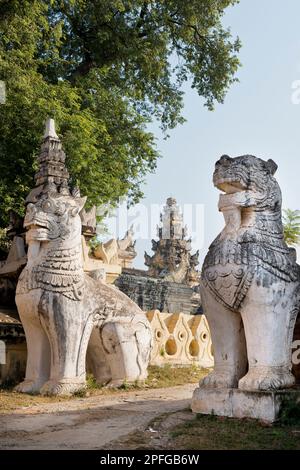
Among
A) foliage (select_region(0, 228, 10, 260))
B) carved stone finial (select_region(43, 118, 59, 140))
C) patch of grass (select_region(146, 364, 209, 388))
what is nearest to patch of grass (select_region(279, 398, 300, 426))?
patch of grass (select_region(146, 364, 209, 388))

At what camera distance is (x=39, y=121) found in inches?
559

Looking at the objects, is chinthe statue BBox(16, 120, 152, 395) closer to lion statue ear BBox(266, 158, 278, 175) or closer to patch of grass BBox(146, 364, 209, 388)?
patch of grass BBox(146, 364, 209, 388)

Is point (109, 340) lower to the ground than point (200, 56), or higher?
lower

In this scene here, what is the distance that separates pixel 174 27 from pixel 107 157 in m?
6.05

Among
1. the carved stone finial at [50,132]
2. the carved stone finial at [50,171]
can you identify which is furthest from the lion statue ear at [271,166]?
the carved stone finial at [50,132]

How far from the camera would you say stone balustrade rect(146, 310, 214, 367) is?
11266mm

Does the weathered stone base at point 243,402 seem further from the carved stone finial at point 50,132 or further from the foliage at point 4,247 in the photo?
the foliage at point 4,247

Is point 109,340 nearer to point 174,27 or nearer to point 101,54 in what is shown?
point 101,54

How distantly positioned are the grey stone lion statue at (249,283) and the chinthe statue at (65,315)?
2.71 metres

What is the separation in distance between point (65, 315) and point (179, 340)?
379cm

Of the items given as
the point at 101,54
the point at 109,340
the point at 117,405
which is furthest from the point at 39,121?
the point at 117,405

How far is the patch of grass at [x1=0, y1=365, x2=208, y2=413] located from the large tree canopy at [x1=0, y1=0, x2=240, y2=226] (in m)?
5.70

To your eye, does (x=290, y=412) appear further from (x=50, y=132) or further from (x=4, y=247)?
(x=4, y=247)

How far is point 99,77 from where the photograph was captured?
17.9 metres
